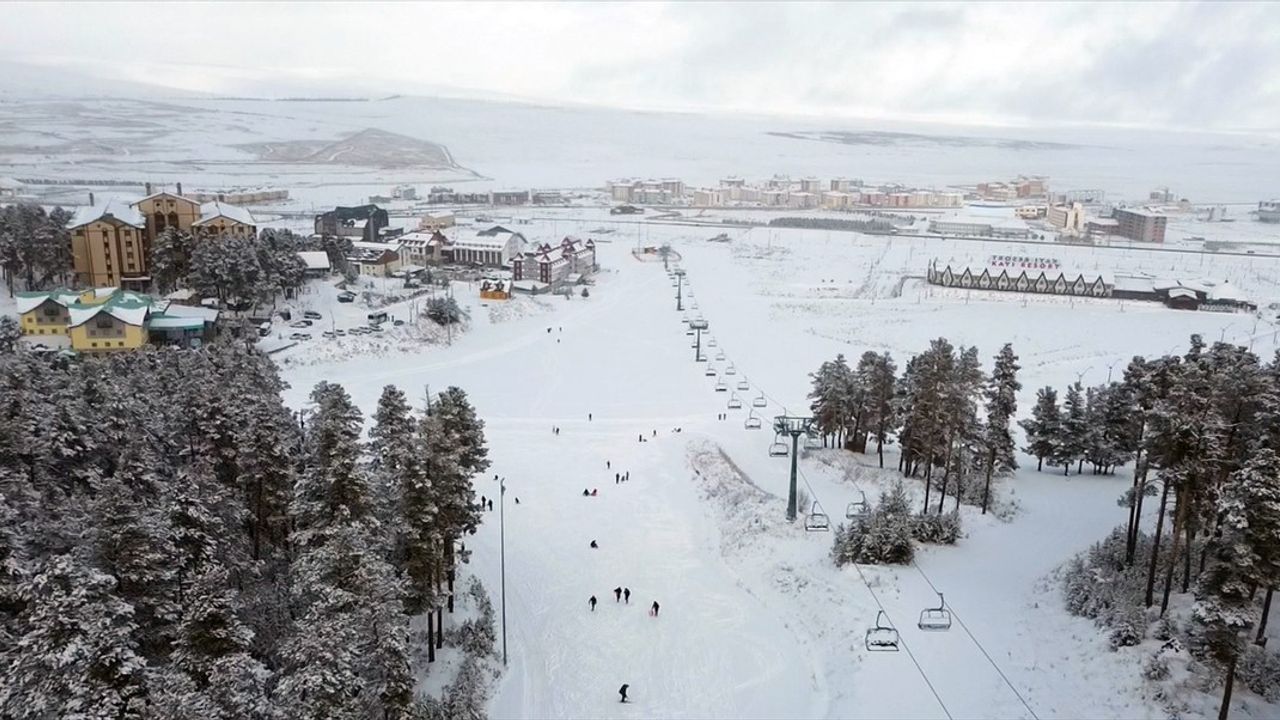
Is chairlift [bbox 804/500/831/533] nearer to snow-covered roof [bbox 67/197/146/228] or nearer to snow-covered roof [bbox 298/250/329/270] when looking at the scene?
snow-covered roof [bbox 298/250/329/270]

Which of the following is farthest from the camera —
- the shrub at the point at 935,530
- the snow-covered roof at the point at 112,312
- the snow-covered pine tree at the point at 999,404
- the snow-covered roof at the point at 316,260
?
the snow-covered roof at the point at 316,260

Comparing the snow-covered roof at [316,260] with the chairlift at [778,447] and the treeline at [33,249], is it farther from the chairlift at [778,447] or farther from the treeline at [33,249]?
the chairlift at [778,447]

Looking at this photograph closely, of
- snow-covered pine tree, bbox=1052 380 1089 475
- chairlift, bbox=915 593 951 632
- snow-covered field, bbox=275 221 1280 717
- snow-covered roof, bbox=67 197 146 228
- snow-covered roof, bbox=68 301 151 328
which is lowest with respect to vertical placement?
snow-covered field, bbox=275 221 1280 717

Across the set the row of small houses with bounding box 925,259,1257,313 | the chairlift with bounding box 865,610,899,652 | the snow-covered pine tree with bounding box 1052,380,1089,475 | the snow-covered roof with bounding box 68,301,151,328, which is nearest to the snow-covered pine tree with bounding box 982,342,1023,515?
the snow-covered pine tree with bounding box 1052,380,1089,475

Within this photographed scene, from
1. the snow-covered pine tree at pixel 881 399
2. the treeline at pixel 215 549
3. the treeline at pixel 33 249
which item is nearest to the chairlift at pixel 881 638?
the treeline at pixel 215 549

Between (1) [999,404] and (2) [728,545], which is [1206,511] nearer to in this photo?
(1) [999,404]

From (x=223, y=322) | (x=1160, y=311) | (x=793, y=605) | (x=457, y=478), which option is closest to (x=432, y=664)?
(x=457, y=478)
